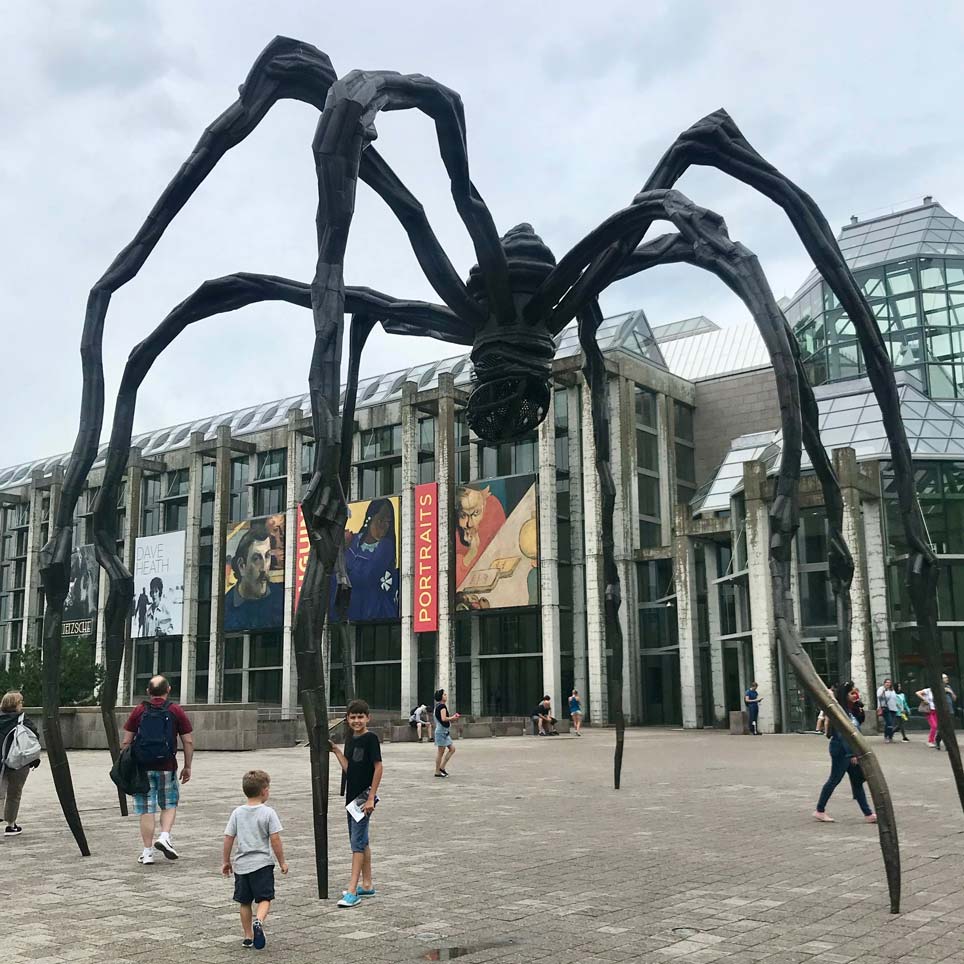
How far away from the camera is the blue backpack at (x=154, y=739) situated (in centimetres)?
846

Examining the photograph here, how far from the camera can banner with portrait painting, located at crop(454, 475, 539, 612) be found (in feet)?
150

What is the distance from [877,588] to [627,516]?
16650 mm

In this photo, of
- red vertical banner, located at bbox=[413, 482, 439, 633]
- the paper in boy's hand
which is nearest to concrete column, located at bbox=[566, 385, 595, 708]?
red vertical banner, located at bbox=[413, 482, 439, 633]

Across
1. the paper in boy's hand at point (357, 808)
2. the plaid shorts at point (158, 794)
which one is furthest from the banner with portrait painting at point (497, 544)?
the paper in boy's hand at point (357, 808)

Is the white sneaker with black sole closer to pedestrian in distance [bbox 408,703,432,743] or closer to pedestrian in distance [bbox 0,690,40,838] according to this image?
pedestrian in distance [bbox 0,690,40,838]

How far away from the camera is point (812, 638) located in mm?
33219

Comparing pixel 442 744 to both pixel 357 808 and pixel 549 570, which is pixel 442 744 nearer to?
pixel 357 808

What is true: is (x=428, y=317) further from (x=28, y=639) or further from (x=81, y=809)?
(x=28, y=639)

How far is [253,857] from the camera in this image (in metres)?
5.79

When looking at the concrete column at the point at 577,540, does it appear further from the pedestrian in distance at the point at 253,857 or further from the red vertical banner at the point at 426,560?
the pedestrian in distance at the point at 253,857

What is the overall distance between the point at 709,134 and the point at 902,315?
39252 millimetres

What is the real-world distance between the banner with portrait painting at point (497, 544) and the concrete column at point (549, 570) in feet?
1.38

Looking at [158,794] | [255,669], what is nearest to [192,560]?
[255,669]

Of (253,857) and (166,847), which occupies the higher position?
(253,857)
